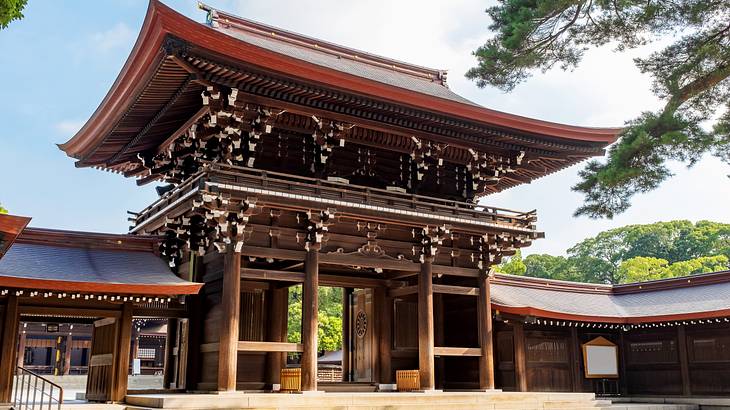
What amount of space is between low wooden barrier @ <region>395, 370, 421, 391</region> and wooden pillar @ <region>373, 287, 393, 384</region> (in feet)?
4.03

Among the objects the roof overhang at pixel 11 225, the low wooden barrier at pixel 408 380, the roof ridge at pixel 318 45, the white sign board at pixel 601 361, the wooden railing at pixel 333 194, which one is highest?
the roof ridge at pixel 318 45

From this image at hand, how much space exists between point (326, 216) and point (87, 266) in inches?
228

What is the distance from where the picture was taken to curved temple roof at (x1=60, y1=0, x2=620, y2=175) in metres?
13.4

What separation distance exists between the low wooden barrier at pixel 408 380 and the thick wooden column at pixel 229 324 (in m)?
5.23

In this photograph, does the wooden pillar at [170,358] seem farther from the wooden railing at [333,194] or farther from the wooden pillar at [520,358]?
the wooden pillar at [520,358]

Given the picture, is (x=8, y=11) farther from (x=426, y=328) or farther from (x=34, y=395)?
(x=426, y=328)

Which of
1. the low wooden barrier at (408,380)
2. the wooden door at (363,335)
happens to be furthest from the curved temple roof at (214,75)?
the low wooden barrier at (408,380)

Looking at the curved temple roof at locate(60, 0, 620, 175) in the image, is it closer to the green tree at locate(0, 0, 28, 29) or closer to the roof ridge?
the roof ridge

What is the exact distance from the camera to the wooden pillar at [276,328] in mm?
17203

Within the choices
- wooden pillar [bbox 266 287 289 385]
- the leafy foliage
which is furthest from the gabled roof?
the leafy foliage

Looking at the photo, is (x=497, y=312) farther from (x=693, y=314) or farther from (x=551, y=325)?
(x=693, y=314)

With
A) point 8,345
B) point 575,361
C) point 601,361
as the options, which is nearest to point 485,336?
point 575,361

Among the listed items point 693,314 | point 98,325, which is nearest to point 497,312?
point 693,314

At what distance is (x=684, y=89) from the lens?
1043 cm
